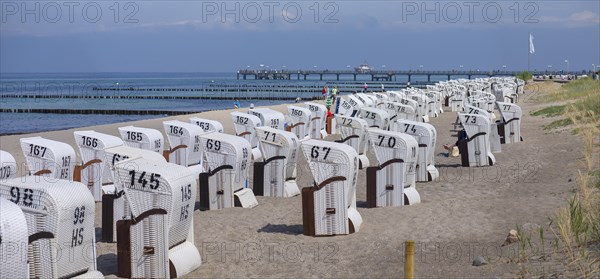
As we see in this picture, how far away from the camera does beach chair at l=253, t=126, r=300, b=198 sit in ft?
52.2

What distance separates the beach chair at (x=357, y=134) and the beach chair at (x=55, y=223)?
12.2m

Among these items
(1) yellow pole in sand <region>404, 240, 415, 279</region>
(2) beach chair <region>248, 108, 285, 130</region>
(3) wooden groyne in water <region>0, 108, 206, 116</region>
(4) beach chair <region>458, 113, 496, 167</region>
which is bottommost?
(3) wooden groyne in water <region>0, 108, 206, 116</region>

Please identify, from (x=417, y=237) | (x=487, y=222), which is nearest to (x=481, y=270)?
(x=417, y=237)

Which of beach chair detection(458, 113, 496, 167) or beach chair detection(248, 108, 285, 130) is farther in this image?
beach chair detection(248, 108, 285, 130)

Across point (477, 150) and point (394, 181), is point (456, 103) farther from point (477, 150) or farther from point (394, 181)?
point (394, 181)

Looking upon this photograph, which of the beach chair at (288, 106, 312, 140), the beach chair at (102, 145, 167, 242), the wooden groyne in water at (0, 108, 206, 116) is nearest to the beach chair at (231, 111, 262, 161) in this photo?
the beach chair at (288, 106, 312, 140)

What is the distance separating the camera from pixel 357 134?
70.8 ft

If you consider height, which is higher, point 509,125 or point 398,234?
point 509,125

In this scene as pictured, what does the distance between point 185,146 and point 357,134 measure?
545 cm

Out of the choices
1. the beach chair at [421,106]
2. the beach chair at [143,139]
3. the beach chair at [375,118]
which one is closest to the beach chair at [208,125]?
the beach chair at [143,139]

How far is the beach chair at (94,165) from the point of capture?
1532cm

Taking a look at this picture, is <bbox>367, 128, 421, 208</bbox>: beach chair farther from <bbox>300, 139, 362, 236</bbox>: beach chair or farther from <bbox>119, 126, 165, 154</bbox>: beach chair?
<bbox>119, 126, 165, 154</bbox>: beach chair

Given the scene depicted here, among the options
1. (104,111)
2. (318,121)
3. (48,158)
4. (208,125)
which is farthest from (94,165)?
(104,111)

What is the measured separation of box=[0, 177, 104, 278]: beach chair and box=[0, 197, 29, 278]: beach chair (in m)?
0.48
